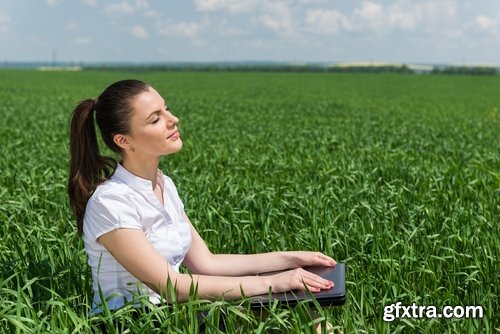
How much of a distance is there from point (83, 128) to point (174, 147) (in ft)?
1.57

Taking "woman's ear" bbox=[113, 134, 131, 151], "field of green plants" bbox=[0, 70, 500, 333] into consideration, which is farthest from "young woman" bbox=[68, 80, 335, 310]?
"field of green plants" bbox=[0, 70, 500, 333]

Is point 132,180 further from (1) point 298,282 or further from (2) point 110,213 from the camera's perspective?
(1) point 298,282

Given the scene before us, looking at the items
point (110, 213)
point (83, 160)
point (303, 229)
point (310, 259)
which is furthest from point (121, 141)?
point (303, 229)

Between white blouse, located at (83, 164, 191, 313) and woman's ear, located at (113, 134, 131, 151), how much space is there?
119mm

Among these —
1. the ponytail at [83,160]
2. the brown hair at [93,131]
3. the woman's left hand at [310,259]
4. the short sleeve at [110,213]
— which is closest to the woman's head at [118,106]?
the brown hair at [93,131]

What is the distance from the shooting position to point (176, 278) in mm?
2990

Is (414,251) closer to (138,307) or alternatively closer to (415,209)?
(415,209)

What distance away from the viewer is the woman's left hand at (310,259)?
3.32 metres

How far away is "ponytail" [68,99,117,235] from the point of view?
10.3 feet

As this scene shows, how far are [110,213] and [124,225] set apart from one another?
0.09 m

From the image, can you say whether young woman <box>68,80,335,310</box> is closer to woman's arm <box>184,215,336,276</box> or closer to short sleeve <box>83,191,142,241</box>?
short sleeve <box>83,191,142,241</box>

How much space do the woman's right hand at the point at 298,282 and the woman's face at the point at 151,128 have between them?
31.9 inches

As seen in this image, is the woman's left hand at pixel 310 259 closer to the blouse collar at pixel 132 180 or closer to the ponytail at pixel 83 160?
the blouse collar at pixel 132 180

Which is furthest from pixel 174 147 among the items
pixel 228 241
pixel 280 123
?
pixel 280 123
